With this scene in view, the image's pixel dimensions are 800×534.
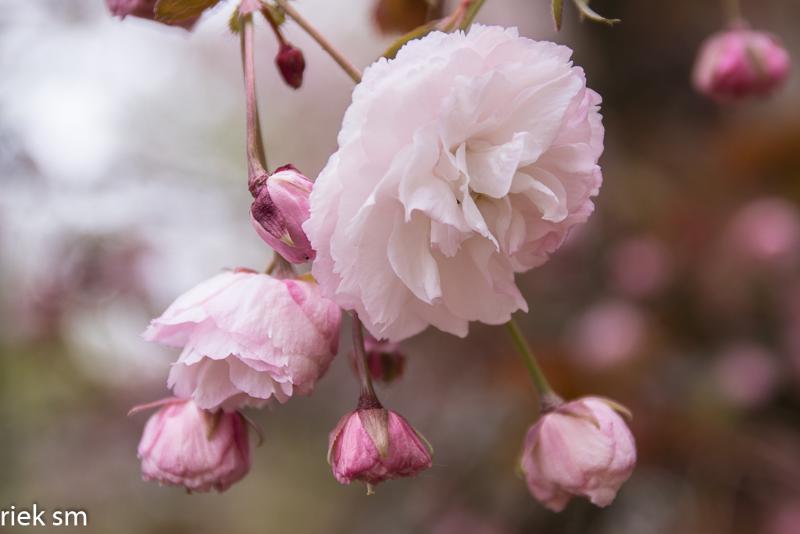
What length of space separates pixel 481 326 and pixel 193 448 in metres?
1.83

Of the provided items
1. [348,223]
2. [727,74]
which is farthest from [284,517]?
[348,223]

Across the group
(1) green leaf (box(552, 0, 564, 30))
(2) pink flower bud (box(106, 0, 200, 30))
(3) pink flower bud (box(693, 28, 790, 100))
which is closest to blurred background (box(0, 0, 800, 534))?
(3) pink flower bud (box(693, 28, 790, 100))

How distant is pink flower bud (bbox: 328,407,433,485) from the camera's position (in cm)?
53

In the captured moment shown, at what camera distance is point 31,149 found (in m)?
1.44

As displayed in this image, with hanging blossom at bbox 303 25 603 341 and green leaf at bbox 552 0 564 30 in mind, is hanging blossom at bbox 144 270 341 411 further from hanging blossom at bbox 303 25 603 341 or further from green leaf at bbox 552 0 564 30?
green leaf at bbox 552 0 564 30

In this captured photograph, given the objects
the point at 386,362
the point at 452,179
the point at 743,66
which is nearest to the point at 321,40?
the point at 452,179

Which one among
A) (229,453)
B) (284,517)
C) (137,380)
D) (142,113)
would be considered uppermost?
(229,453)

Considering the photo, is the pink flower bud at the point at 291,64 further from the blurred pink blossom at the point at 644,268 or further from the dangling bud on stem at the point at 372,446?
the blurred pink blossom at the point at 644,268

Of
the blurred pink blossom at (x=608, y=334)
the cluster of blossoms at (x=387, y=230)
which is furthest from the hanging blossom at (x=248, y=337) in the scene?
the blurred pink blossom at (x=608, y=334)

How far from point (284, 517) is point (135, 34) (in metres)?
2.28

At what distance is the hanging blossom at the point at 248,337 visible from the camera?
51cm

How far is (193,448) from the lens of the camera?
58 cm

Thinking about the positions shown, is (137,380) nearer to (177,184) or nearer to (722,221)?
(177,184)

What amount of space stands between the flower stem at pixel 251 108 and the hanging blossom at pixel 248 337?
0.27 feet
